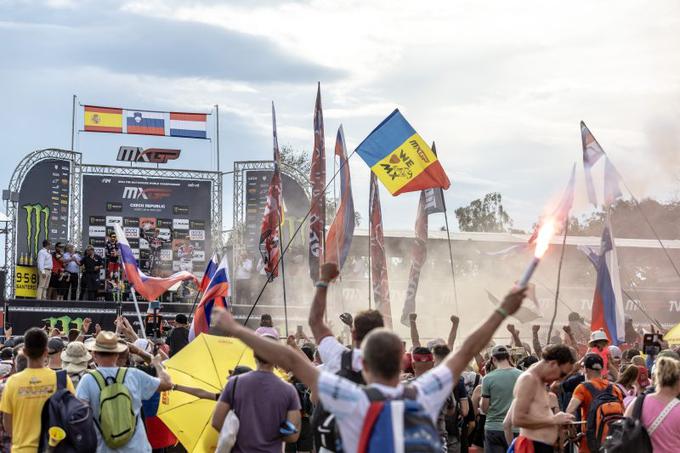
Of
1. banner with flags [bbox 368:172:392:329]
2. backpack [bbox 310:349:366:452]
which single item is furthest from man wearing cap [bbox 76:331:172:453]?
banner with flags [bbox 368:172:392:329]

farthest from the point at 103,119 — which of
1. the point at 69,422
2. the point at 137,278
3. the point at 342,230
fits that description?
the point at 69,422

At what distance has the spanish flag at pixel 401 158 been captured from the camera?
1770 cm

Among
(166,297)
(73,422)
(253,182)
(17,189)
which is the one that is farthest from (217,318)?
(253,182)

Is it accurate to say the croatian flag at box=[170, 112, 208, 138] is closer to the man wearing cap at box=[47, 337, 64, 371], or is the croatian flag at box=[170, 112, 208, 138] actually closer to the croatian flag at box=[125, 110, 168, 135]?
the croatian flag at box=[125, 110, 168, 135]

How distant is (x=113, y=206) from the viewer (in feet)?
101

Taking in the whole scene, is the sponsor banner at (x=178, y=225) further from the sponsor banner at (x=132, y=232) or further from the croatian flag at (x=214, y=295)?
the croatian flag at (x=214, y=295)

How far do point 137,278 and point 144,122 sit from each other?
17.2 m

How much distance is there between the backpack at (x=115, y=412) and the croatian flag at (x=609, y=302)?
1174cm

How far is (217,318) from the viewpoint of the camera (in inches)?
176

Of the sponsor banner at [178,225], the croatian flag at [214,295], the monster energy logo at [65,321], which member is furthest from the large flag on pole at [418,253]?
the sponsor banner at [178,225]

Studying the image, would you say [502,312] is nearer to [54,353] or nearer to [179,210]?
[54,353]

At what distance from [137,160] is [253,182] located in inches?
156

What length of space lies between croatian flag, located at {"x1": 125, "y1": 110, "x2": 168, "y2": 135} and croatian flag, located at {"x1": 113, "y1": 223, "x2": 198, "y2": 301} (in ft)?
51.3

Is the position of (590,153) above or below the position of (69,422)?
above
